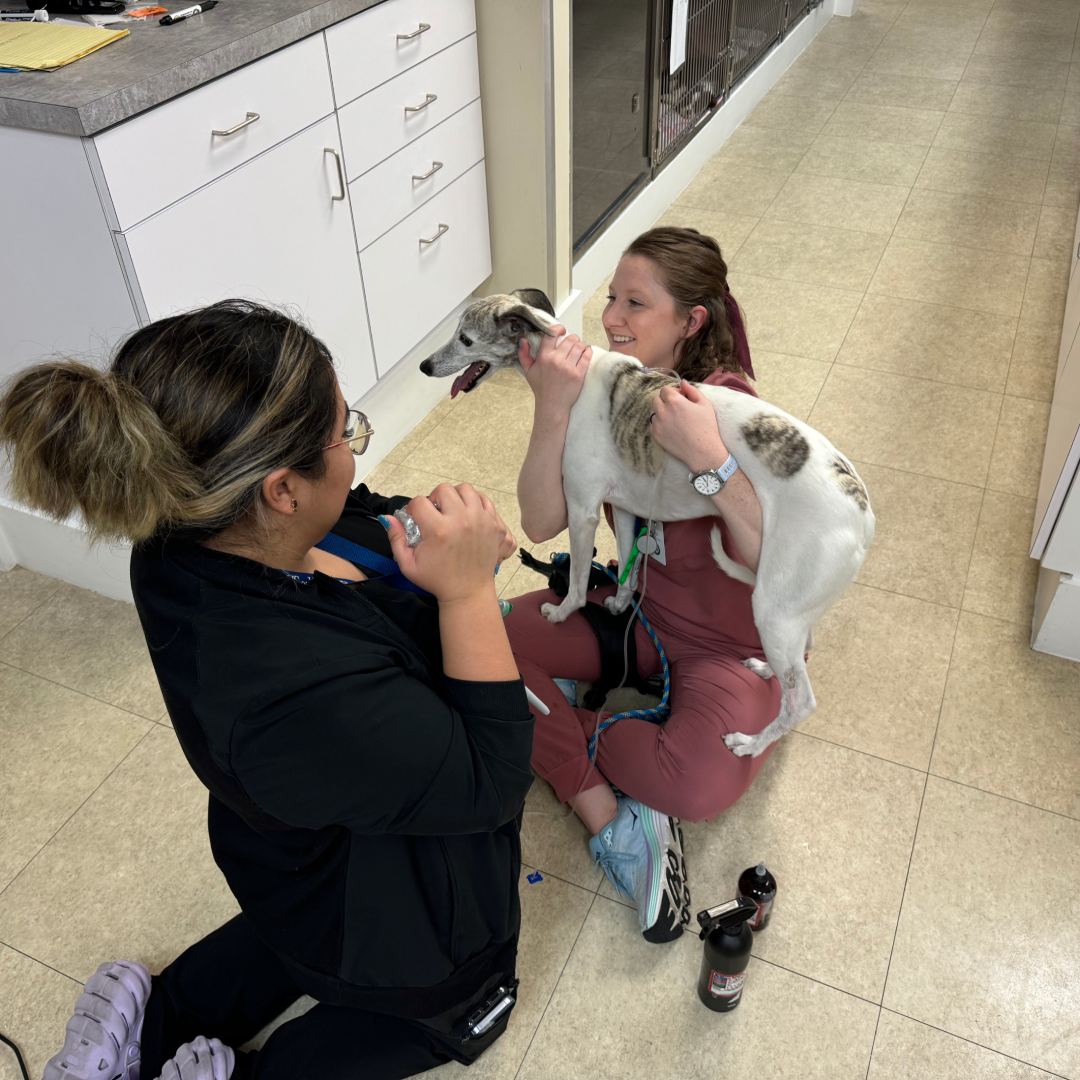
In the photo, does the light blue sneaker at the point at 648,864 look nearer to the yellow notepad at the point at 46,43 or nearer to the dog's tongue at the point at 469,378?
the dog's tongue at the point at 469,378

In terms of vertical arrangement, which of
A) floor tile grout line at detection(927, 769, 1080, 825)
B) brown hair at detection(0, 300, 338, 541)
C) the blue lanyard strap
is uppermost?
brown hair at detection(0, 300, 338, 541)

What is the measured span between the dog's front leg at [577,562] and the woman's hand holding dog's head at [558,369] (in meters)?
0.20

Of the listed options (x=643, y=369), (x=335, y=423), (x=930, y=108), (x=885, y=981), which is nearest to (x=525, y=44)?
(x=643, y=369)

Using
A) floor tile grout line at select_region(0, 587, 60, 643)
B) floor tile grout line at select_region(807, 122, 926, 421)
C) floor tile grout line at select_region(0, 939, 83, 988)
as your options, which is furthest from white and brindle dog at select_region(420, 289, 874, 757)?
floor tile grout line at select_region(807, 122, 926, 421)

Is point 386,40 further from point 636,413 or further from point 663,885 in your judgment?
point 663,885

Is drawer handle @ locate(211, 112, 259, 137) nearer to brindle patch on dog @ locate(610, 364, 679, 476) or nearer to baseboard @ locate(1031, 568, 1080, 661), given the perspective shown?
brindle patch on dog @ locate(610, 364, 679, 476)

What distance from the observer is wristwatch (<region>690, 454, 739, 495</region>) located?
56.8 inches

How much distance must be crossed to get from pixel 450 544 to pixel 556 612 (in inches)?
33.0

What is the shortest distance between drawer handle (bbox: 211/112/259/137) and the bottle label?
1754mm

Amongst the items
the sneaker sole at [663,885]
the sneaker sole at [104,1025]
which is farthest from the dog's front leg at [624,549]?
the sneaker sole at [104,1025]

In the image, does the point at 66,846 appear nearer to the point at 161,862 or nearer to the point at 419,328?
the point at 161,862

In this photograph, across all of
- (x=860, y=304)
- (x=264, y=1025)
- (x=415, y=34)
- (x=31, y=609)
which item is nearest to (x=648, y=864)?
(x=264, y=1025)

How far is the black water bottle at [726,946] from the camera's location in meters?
1.40

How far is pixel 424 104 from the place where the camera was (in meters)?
2.45
